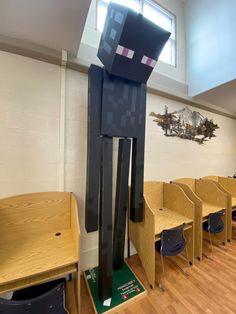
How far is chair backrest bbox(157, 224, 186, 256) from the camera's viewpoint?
5.84ft

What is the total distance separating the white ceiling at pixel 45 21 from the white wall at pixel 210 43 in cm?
216

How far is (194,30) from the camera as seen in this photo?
9.78 feet

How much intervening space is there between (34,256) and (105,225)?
64 centimetres

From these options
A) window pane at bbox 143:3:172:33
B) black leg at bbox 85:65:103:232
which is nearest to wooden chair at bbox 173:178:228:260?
black leg at bbox 85:65:103:232

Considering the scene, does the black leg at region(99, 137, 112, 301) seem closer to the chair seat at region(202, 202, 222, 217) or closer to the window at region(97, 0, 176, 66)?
the chair seat at region(202, 202, 222, 217)

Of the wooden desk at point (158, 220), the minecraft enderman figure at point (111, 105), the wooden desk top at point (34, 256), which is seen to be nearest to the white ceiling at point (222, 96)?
the minecraft enderman figure at point (111, 105)

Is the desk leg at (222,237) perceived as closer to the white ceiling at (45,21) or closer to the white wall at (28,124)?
the white wall at (28,124)

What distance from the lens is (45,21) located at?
4.87 feet

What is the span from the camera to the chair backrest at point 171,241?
1781 millimetres

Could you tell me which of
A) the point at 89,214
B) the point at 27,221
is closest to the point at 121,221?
the point at 89,214

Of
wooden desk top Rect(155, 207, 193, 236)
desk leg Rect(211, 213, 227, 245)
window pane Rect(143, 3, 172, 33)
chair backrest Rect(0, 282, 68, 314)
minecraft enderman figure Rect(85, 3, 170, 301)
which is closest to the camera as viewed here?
chair backrest Rect(0, 282, 68, 314)

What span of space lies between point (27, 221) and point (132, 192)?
44.5 inches

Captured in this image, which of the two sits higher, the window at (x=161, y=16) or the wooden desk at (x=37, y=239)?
the window at (x=161, y=16)

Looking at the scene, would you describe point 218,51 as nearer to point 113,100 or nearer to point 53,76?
point 113,100
